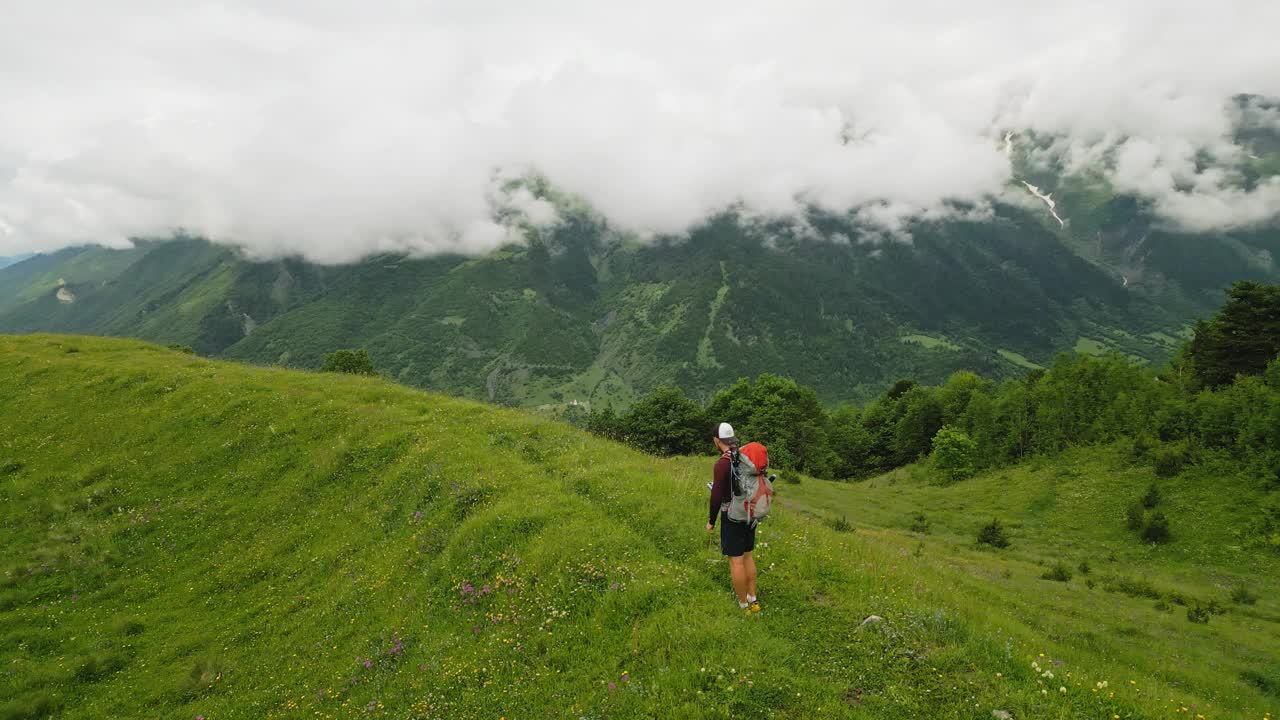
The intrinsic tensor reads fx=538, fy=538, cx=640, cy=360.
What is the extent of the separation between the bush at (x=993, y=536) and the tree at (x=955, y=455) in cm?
2960

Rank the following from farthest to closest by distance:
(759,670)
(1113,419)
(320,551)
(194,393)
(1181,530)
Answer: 1. (1113,419)
2. (1181,530)
3. (194,393)
4. (320,551)
5. (759,670)

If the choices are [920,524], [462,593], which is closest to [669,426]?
[920,524]

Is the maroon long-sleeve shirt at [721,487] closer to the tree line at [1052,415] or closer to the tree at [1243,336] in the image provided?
the tree line at [1052,415]

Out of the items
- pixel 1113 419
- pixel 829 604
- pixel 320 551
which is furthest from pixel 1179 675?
pixel 1113 419

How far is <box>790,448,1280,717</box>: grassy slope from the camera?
14.3 m

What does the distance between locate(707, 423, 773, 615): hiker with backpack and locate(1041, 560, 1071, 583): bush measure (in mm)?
22822

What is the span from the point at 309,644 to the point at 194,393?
66.9 ft

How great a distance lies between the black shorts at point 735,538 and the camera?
1092 centimetres

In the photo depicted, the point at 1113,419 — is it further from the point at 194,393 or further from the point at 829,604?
the point at 194,393

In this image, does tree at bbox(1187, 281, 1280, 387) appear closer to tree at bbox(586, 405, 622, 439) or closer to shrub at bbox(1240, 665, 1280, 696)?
shrub at bbox(1240, 665, 1280, 696)

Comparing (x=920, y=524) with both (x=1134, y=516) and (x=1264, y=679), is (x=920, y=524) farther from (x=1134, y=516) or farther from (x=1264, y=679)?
(x=1264, y=679)

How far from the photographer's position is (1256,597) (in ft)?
77.4

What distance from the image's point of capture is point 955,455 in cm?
6353

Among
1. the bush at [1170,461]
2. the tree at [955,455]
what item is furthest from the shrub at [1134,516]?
the tree at [955,455]
